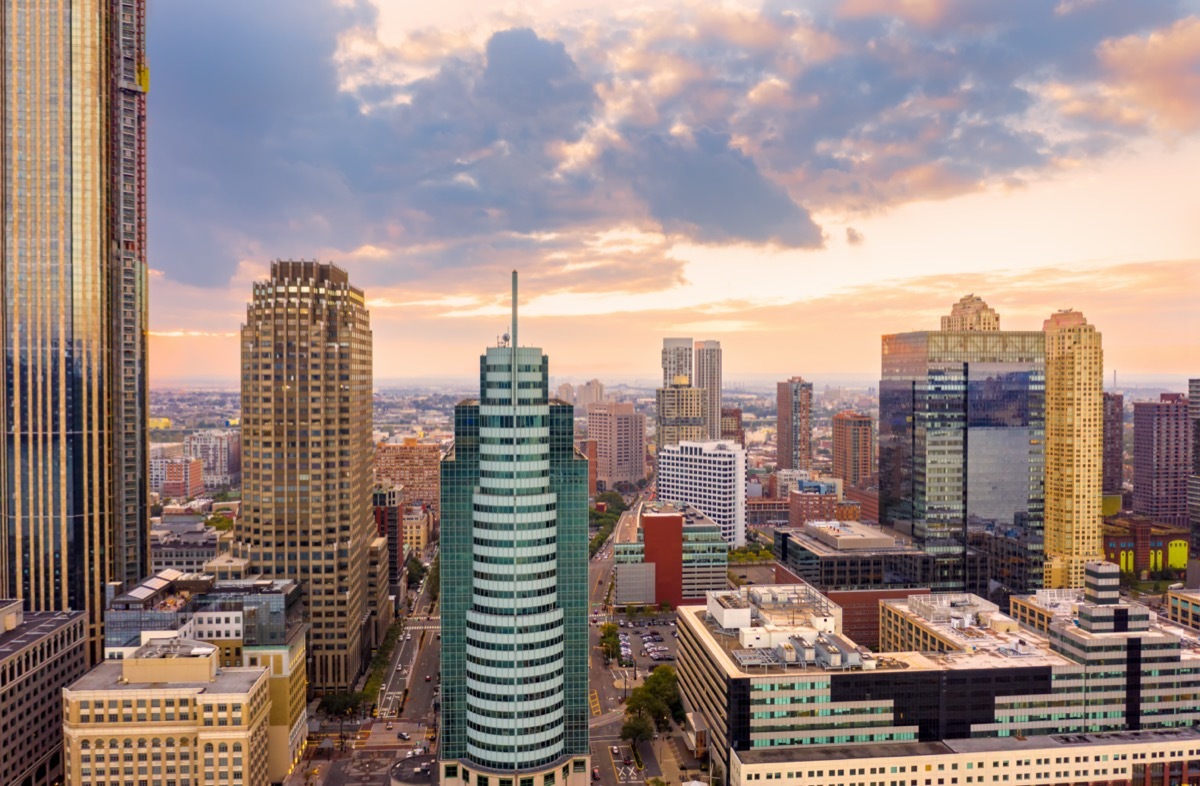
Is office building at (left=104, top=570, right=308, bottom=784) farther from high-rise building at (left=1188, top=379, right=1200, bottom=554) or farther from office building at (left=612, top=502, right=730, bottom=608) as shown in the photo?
high-rise building at (left=1188, top=379, right=1200, bottom=554)

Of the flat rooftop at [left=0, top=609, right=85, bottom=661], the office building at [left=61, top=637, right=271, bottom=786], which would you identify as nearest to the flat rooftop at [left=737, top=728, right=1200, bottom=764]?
the office building at [left=61, top=637, right=271, bottom=786]

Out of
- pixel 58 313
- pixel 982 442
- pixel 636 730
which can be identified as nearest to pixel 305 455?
pixel 58 313

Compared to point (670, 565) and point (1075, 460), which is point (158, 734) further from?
point (1075, 460)

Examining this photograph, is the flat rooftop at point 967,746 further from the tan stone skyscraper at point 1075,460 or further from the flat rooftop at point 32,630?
the flat rooftop at point 32,630

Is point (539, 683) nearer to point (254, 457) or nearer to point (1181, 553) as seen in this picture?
point (254, 457)

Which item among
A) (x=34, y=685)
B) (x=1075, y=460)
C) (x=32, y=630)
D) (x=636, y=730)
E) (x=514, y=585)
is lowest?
(x=636, y=730)

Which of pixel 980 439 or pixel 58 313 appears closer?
pixel 58 313

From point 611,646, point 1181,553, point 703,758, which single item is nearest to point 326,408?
point 611,646
